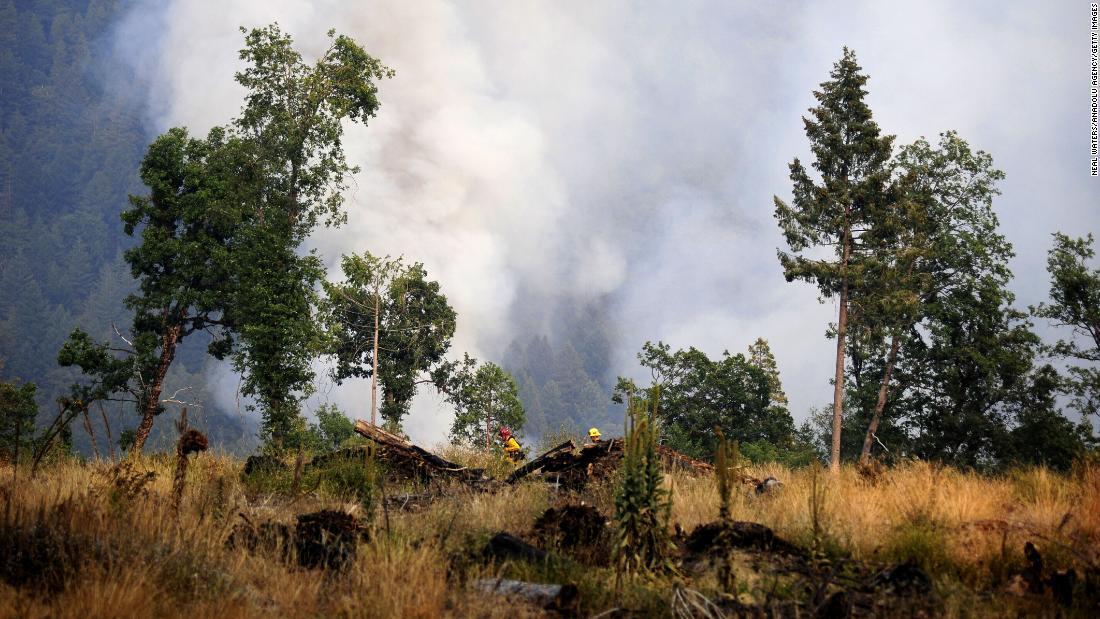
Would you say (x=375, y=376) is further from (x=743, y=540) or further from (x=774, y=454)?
(x=743, y=540)

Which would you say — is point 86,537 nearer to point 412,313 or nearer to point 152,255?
point 152,255

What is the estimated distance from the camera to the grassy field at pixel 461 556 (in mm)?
5207

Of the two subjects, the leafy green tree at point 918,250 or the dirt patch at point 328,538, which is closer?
the dirt patch at point 328,538

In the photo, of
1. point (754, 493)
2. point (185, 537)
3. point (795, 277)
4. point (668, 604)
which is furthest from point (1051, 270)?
point (185, 537)

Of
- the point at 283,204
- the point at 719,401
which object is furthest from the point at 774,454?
the point at 283,204

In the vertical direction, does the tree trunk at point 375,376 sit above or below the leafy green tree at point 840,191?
below

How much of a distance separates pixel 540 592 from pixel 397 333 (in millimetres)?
41247

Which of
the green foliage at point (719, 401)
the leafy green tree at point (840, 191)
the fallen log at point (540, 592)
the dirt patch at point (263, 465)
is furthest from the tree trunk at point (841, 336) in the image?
the fallen log at point (540, 592)

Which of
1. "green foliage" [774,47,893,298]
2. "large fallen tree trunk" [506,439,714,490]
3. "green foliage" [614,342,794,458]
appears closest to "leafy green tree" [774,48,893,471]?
"green foliage" [774,47,893,298]

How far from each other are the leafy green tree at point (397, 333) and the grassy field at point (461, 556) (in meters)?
36.3

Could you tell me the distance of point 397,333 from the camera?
45.9 m

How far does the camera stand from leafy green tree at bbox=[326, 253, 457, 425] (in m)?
45.5

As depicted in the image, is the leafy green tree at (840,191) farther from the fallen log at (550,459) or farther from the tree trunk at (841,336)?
the fallen log at (550,459)

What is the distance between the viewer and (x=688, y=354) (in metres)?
52.5
